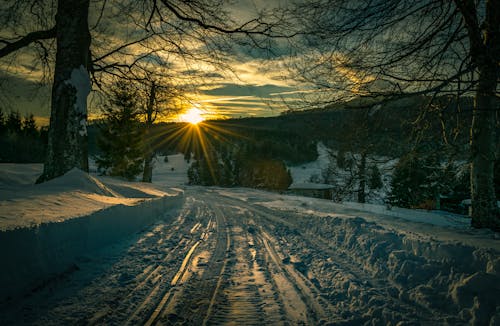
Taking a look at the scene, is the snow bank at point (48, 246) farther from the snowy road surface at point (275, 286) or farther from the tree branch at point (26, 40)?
the tree branch at point (26, 40)

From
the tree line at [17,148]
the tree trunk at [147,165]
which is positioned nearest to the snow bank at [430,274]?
the tree trunk at [147,165]

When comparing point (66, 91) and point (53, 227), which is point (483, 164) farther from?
point (66, 91)

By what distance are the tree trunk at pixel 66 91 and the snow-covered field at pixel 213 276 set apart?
1.07 metres

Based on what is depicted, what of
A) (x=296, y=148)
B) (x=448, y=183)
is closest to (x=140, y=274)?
(x=448, y=183)

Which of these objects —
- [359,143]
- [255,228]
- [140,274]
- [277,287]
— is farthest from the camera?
[255,228]

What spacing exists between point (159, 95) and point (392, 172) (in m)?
6.90

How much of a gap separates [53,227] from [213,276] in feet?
7.31

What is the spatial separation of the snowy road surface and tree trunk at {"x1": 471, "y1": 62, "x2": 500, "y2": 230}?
321cm

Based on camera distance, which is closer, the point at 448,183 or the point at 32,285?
the point at 32,285

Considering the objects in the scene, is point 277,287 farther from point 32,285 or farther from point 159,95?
point 159,95

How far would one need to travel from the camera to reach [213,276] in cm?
382

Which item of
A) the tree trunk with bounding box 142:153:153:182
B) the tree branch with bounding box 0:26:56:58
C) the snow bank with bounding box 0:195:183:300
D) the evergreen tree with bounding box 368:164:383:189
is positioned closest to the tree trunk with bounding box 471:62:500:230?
the evergreen tree with bounding box 368:164:383:189

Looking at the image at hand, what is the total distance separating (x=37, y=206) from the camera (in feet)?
13.0

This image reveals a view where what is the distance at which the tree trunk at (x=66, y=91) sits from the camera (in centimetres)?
616
